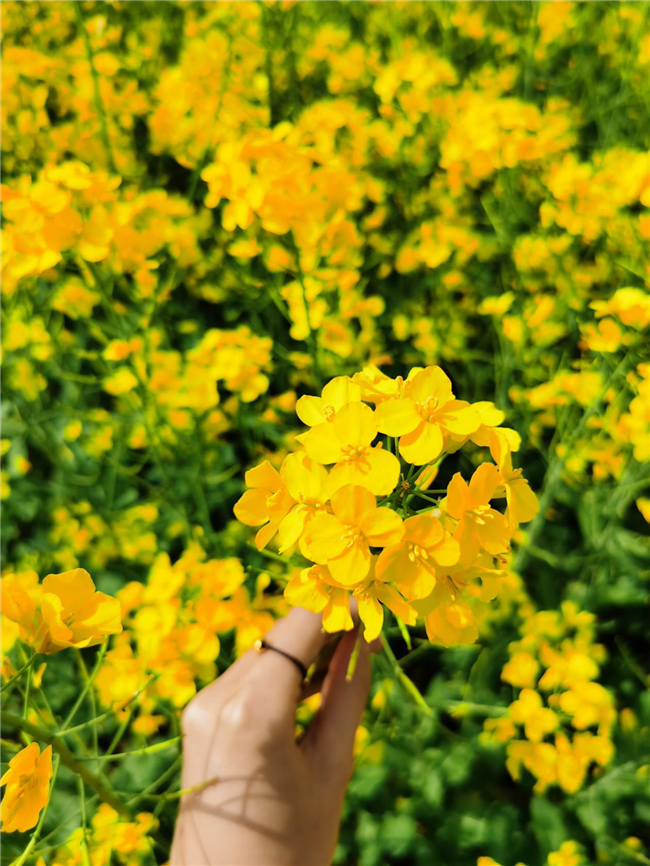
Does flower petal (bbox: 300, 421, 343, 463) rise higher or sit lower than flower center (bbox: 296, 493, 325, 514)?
higher

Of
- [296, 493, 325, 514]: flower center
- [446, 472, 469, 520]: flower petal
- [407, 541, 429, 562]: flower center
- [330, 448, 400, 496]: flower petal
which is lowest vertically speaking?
[407, 541, 429, 562]: flower center

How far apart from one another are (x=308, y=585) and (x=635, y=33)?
2658mm

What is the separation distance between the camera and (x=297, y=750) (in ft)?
3.24

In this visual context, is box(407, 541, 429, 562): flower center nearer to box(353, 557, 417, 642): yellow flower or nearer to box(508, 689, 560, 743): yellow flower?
box(353, 557, 417, 642): yellow flower

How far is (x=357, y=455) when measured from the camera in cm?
70

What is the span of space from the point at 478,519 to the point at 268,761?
21.1 inches

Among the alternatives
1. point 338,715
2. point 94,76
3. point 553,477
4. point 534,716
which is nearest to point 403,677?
point 338,715

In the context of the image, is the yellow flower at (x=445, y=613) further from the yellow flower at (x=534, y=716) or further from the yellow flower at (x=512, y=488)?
the yellow flower at (x=534, y=716)

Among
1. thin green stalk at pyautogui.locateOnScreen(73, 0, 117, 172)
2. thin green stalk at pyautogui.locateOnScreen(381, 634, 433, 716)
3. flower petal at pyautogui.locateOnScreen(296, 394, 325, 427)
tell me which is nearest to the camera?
flower petal at pyautogui.locateOnScreen(296, 394, 325, 427)

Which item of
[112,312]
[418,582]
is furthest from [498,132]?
[418,582]

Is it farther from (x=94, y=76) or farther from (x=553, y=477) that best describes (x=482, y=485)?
(x=94, y=76)

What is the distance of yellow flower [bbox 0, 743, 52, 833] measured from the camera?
0.70 m

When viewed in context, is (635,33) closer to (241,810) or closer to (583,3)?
(583,3)

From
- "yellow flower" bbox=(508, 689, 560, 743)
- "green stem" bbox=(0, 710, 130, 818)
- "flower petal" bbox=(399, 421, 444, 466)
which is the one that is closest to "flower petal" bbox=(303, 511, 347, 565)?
"flower petal" bbox=(399, 421, 444, 466)
